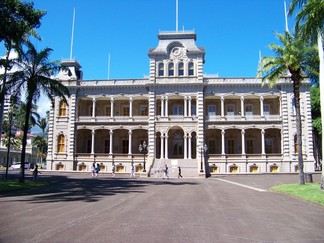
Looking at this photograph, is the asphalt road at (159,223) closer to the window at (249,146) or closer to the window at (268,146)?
the window at (268,146)

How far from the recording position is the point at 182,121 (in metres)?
44.8

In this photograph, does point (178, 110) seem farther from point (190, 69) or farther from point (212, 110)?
point (190, 69)

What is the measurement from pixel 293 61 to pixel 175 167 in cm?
2106

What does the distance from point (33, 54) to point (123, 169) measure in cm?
2307

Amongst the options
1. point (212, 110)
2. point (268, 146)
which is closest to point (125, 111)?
point (212, 110)

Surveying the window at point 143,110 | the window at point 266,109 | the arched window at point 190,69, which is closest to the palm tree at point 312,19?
the arched window at point 190,69

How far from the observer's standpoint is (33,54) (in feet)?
86.6

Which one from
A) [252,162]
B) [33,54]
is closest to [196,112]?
[252,162]

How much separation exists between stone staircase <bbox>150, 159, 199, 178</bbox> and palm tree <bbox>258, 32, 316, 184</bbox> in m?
17.6

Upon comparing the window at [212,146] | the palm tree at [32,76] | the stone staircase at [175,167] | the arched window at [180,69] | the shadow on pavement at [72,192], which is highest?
the arched window at [180,69]

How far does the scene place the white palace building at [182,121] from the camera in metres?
43.9

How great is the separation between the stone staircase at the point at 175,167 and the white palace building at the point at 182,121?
243 mm

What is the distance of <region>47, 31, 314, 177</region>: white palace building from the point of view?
43875 millimetres

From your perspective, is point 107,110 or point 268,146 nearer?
point 268,146
